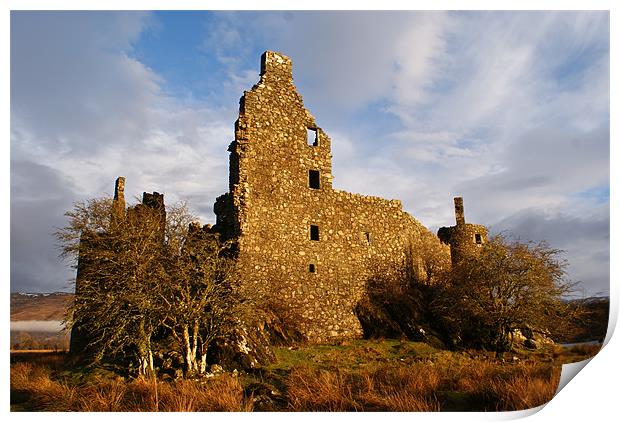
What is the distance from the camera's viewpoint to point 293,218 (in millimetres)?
17250

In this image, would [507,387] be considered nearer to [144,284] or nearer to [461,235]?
[144,284]

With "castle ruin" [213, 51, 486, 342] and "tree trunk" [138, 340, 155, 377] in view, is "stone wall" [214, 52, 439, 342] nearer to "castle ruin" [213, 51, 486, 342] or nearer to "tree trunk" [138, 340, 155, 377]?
"castle ruin" [213, 51, 486, 342]

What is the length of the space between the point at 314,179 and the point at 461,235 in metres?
14.4

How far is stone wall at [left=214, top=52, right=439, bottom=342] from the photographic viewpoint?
1623cm

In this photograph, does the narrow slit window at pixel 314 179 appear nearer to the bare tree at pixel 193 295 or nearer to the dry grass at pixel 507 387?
the bare tree at pixel 193 295

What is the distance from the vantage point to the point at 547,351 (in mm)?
18500

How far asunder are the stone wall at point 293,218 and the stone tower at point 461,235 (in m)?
10.2

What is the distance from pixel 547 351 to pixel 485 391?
42.5 feet

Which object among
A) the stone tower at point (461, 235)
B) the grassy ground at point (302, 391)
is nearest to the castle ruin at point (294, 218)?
the grassy ground at point (302, 391)

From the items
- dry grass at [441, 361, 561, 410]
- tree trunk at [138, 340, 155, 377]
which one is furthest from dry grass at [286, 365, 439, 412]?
tree trunk at [138, 340, 155, 377]

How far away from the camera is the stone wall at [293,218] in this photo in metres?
16.2

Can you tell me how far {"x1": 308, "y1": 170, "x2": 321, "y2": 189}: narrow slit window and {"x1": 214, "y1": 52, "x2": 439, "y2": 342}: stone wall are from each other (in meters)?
0.04
